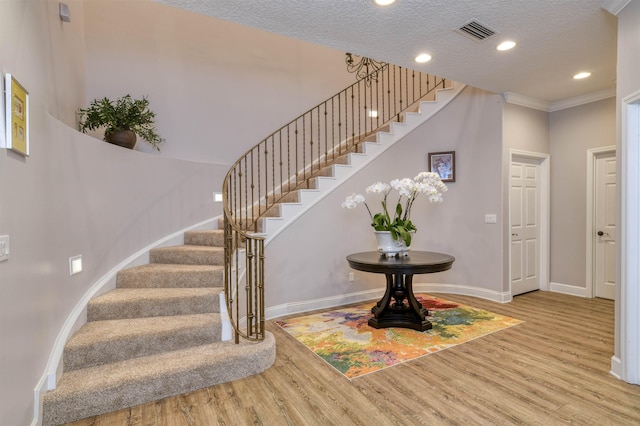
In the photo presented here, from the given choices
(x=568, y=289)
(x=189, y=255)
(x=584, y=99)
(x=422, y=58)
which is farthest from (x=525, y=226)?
(x=189, y=255)

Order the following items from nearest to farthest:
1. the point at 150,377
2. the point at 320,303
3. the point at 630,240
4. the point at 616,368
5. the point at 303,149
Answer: the point at 150,377 < the point at 630,240 < the point at 616,368 < the point at 320,303 < the point at 303,149

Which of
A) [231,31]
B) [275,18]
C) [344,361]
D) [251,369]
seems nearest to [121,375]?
[251,369]

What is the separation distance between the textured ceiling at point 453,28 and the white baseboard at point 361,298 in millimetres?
2802

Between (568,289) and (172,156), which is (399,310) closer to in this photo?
(568,289)

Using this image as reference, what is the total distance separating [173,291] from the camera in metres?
3.12

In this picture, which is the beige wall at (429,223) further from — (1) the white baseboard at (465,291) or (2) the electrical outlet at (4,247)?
(2) the electrical outlet at (4,247)

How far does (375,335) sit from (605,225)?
146 inches

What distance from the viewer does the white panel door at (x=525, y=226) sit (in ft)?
15.8

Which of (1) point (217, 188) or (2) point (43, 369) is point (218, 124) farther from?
(2) point (43, 369)

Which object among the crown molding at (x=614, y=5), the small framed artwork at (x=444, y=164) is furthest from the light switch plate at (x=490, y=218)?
the crown molding at (x=614, y=5)

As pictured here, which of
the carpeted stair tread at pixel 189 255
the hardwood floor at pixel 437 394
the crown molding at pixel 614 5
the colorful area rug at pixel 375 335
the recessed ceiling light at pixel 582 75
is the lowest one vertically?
the hardwood floor at pixel 437 394

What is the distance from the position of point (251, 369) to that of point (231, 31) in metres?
4.63

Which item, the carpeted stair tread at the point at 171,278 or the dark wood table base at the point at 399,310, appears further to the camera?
the dark wood table base at the point at 399,310

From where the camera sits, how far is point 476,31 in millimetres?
2850
